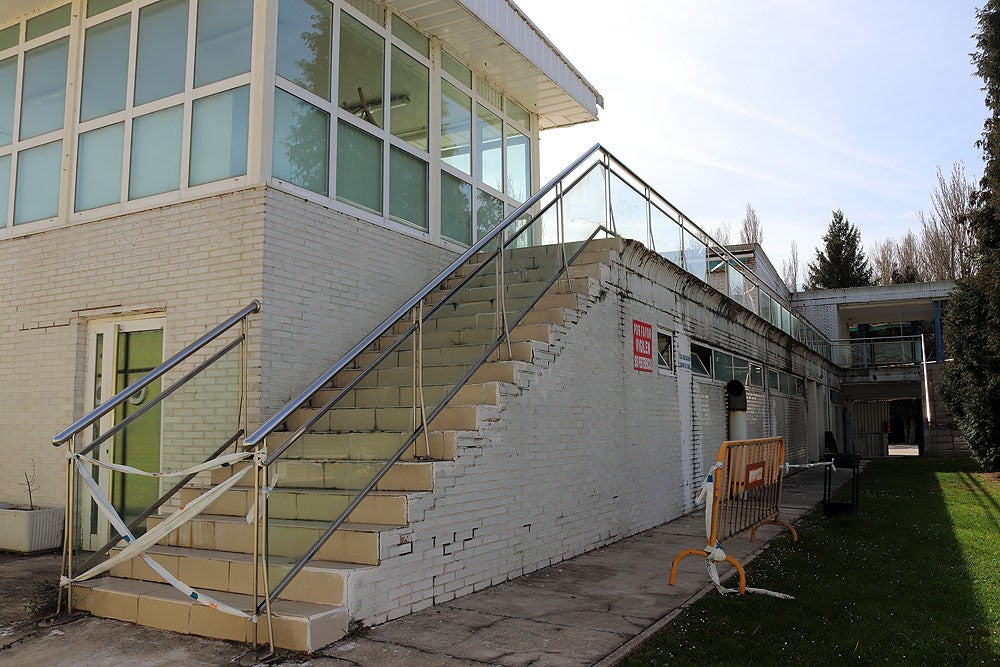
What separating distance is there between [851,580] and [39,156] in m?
9.69

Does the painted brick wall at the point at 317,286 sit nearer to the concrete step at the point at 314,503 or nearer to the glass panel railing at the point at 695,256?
the concrete step at the point at 314,503

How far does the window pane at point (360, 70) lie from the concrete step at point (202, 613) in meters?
5.23

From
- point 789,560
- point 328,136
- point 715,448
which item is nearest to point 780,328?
point 715,448

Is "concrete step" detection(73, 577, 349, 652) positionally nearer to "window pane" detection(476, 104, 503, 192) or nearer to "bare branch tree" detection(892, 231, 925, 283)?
"window pane" detection(476, 104, 503, 192)

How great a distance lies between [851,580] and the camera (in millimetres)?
6707

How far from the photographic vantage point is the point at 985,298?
17.8 m

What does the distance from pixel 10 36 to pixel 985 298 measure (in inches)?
760

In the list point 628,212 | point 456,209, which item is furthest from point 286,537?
point 628,212

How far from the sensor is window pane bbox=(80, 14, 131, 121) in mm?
8367

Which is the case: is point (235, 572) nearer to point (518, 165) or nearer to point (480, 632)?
point (480, 632)

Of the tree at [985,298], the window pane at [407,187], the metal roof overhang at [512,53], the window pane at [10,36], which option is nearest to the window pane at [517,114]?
the metal roof overhang at [512,53]

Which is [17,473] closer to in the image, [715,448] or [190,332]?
[190,332]

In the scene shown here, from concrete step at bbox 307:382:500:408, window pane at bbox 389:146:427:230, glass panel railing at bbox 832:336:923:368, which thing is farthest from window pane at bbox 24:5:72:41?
glass panel railing at bbox 832:336:923:368

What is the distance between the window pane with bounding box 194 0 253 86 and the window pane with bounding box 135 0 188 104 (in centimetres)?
25
